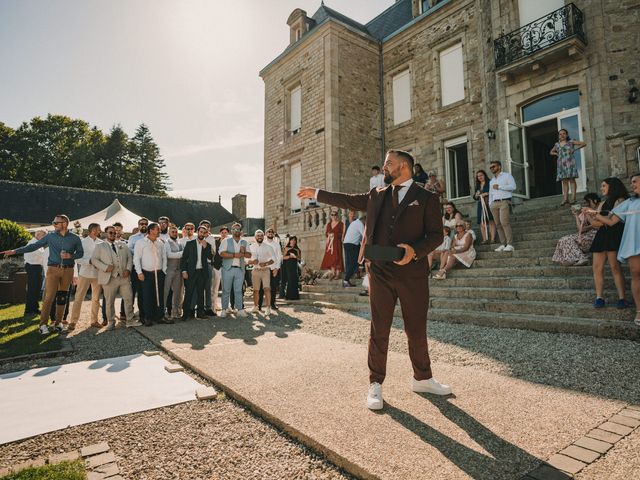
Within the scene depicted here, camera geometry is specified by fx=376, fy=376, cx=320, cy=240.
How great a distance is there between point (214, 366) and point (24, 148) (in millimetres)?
40036

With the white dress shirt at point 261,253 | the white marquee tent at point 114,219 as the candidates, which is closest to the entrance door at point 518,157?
the white dress shirt at point 261,253

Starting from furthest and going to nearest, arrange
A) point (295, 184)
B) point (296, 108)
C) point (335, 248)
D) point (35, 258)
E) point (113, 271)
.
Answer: point (296, 108) → point (295, 184) → point (335, 248) → point (35, 258) → point (113, 271)

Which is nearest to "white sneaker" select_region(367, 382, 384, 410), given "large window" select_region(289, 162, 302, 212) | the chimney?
"large window" select_region(289, 162, 302, 212)

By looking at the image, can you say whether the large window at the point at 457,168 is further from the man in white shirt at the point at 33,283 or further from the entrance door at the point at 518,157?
the man in white shirt at the point at 33,283

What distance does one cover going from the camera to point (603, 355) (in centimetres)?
372

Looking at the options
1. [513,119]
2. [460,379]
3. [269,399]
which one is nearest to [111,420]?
[269,399]

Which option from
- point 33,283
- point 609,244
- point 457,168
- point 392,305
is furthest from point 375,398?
point 457,168

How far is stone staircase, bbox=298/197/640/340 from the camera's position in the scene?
15.4 feet

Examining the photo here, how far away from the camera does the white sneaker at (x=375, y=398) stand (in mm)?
2547

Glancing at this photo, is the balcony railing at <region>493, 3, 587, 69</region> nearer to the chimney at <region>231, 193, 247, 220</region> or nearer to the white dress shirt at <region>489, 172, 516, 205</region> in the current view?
the white dress shirt at <region>489, 172, 516, 205</region>

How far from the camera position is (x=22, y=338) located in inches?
220

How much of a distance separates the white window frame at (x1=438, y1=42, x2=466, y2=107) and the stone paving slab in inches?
485

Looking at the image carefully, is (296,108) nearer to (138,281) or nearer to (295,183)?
(295,183)

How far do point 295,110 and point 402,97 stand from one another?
474 centimetres
